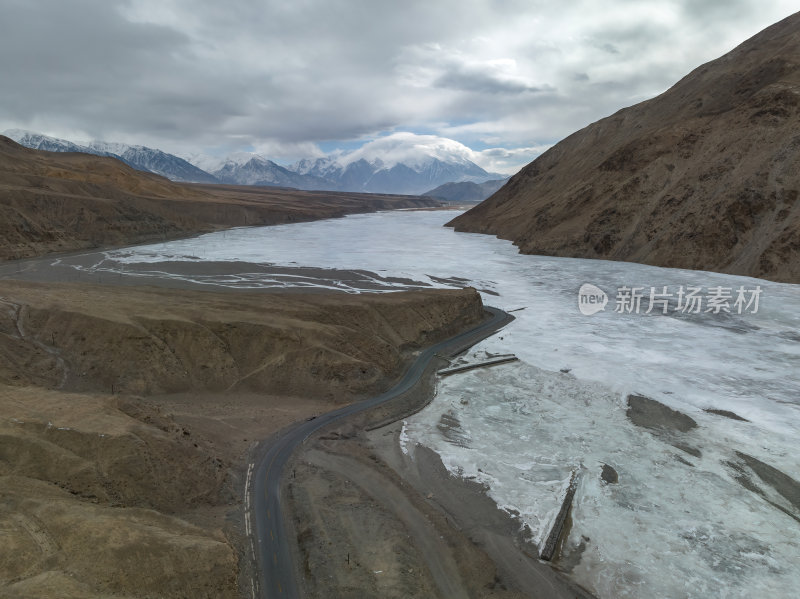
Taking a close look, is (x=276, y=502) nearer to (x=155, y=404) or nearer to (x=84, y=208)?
(x=155, y=404)

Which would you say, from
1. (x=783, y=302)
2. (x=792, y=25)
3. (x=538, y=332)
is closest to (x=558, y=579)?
(x=538, y=332)

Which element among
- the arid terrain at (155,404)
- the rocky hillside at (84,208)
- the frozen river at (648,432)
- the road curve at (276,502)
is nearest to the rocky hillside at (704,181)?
the frozen river at (648,432)

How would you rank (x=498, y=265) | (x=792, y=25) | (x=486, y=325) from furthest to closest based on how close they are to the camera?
(x=792, y=25) → (x=498, y=265) → (x=486, y=325)

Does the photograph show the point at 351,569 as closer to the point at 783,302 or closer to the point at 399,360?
the point at 399,360

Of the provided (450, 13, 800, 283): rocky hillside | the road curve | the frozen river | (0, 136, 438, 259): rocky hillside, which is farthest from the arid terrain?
(0, 136, 438, 259): rocky hillside

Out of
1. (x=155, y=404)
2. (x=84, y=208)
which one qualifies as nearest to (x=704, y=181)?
(x=155, y=404)

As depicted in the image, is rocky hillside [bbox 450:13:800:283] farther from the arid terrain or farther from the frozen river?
the arid terrain
